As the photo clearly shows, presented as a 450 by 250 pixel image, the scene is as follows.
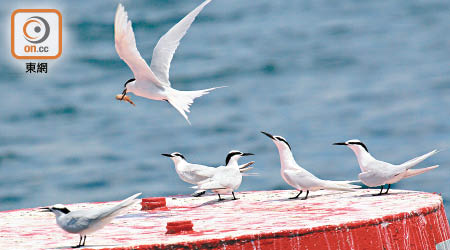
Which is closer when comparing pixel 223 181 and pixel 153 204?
pixel 223 181

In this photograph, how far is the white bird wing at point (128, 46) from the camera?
8.87 m

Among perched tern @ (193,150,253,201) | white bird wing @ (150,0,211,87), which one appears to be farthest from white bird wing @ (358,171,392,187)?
white bird wing @ (150,0,211,87)

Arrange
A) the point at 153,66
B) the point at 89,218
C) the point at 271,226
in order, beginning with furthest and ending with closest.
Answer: the point at 153,66 → the point at 271,226 → the point at 89,218

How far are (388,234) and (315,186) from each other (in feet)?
7.55

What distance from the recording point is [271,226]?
25.6 feet

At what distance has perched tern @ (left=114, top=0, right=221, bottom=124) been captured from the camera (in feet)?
30.2

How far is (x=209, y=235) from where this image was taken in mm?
7270

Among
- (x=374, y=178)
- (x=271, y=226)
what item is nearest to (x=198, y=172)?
(x=374, y=178)

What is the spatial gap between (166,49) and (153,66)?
32 centimetres

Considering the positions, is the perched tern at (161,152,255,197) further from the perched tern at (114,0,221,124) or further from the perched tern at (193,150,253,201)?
the perched tern at (114,0,221,124)

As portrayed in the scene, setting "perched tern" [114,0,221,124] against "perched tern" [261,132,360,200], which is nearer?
"perched tern" [114,0,221,124]

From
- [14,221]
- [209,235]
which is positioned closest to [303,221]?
[209,235]

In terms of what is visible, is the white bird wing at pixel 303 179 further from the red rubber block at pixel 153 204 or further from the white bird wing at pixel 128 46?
the white bird wing at pixel 128 46

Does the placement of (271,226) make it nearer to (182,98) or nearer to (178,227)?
(178,227)
